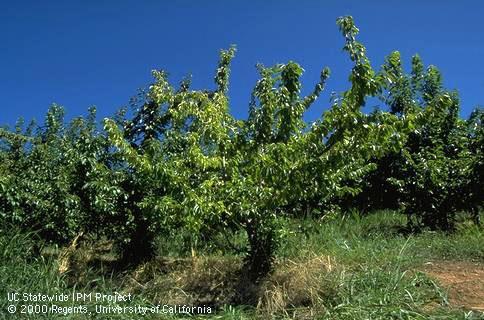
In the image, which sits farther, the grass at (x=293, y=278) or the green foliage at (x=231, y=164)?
the green foliage at (x=231, y=164)

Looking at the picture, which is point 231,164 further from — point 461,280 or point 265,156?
point 461,280

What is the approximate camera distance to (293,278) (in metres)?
6.09

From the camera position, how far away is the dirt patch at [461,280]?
5.40 metres

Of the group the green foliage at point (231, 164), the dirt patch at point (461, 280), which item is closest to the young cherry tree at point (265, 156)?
the green foliage at point (231, 164)

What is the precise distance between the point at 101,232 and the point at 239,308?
3696 mm

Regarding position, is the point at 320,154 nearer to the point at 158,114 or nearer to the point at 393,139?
the point at 393,139

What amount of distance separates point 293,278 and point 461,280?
5.82 feet

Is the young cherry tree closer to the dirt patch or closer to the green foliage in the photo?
the green foliage

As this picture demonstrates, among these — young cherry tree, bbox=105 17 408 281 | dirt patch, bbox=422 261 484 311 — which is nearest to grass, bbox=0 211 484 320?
dirt patch, bbox=422 261 484 311

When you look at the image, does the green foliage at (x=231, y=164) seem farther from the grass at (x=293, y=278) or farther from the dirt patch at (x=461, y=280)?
the dirt patch at (x=461, y=280)

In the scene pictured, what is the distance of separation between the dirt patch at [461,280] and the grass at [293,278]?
16 centimetres

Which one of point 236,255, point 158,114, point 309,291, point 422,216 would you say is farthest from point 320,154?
point 422,216

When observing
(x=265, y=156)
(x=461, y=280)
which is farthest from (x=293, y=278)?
(x=461, y=280)

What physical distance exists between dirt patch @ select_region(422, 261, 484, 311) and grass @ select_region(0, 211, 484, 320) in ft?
0.53
